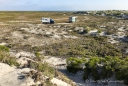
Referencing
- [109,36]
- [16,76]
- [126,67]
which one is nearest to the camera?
[16,76]

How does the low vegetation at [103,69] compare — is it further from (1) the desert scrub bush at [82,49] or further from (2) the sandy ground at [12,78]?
(1) the desert scrub bush at [82,49]

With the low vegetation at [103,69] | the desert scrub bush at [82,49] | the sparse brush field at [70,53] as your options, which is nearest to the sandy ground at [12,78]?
the sparse brush field at [70,53]

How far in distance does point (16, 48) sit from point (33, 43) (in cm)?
351

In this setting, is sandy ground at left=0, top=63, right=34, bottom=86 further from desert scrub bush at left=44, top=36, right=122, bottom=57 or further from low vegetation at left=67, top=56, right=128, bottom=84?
desert scrub bush at left=44, top=36, right=122, bottom=57

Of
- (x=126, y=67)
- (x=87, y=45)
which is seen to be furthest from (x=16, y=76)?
(x=87, y=45)

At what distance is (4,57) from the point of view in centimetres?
1422

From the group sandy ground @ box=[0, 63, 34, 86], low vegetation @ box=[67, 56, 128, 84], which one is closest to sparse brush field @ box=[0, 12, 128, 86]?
low vegetation @ box=[67, 56, 128, 84]

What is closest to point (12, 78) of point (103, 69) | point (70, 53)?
point (103, 69)

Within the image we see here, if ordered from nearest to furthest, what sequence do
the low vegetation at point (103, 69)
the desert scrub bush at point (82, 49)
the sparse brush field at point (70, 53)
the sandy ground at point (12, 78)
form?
the sandy ground at point (12, 78) < the sparse brush field at point (70, 53) < the low vegetation at point (103, 69) < the desert scrub bush at point (82, 49)

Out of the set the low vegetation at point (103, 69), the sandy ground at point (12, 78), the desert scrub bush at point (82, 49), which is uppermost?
the sandy ground at point (12, 78)

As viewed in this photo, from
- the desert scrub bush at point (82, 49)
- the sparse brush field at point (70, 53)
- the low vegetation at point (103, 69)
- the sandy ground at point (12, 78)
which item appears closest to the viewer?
the sandy ground at point (12, 78)

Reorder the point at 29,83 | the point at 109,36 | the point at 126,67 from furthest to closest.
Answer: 1. the point at 109,36
2. the point at 126,67
3. the point at 29,83

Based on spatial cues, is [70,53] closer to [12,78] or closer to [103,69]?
[103,69]

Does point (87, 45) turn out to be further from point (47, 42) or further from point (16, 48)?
point (16, 48)
